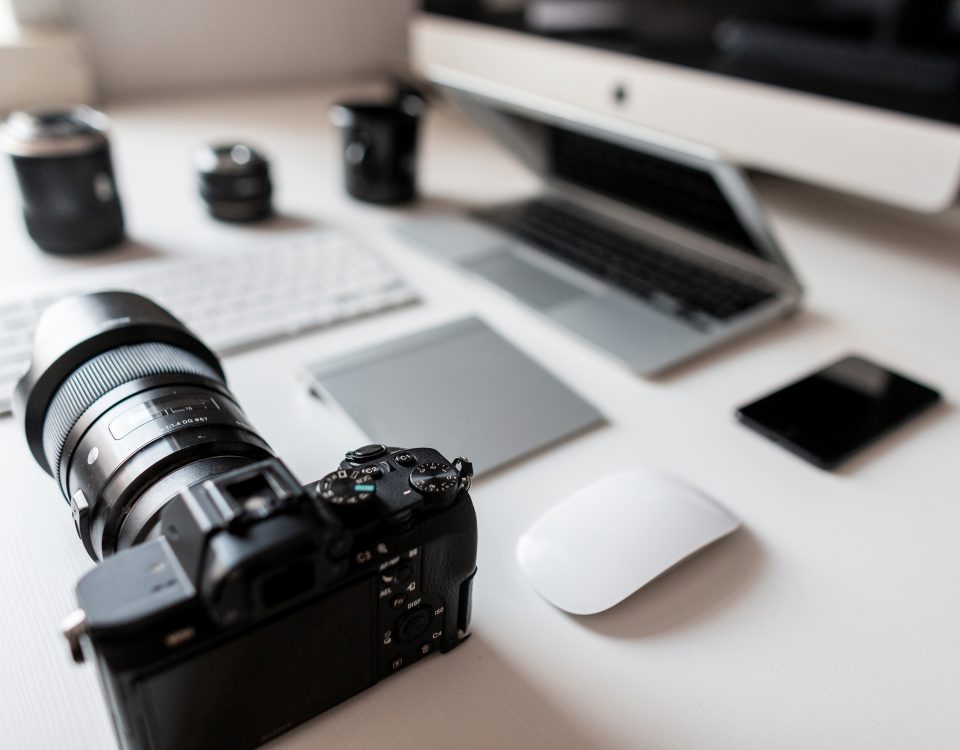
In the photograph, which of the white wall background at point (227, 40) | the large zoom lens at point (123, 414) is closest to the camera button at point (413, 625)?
the large zoom lens at point (123, 414)

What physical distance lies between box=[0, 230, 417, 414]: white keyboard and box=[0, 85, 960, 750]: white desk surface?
0.07ft

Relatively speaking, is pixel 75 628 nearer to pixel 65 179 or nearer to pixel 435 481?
pixel 435 481

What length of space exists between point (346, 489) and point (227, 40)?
1219mm

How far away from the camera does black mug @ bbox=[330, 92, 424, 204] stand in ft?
2.64

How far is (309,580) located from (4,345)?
15.4 inches

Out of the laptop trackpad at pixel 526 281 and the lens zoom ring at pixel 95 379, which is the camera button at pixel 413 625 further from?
the laptop trackpad at pixel 526 281

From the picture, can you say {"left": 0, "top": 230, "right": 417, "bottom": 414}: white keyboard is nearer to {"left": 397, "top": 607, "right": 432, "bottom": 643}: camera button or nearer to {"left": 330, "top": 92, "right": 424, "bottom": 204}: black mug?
{"left": 330, "top": 92, "right": 424, "bottom": 204}: black mug

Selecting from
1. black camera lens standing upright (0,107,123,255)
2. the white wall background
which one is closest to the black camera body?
black camera lens standing upright (0,107,123,255)

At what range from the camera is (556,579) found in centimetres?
39

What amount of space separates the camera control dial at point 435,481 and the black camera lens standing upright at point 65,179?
525mm

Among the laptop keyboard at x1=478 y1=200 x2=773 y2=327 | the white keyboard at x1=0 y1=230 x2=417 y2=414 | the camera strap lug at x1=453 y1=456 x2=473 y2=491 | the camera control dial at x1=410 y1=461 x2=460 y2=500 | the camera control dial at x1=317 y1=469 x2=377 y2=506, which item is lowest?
the white keyboard at x1=0 y1=230 x2=417 y2=414

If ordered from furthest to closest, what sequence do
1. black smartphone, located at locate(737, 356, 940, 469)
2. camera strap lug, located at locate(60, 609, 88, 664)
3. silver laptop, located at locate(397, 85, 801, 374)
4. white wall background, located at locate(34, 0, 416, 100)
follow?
white wall background, located at locate(34, 0, 416, 100) → silver laptop, located at locate(397, 85, 801, 374) → black smartphone, located at locate(737, 356, 940, 469) → camera strap lug, located at locate(60, 609, 88, 664)

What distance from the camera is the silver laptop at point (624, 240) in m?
0.61

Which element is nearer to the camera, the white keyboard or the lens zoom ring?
the lens zoom ring
